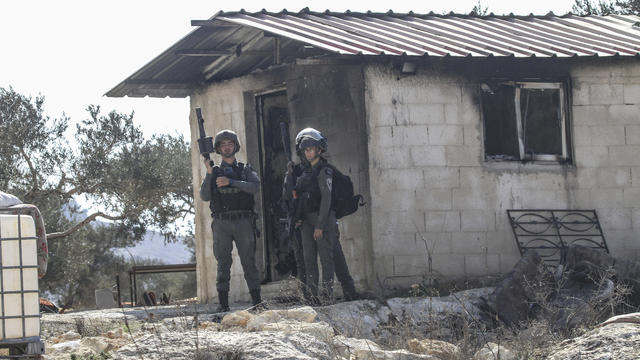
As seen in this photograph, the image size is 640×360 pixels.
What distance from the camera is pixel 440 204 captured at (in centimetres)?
1236

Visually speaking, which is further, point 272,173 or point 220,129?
point 220,129

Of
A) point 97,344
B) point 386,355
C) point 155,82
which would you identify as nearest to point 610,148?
point 155,82

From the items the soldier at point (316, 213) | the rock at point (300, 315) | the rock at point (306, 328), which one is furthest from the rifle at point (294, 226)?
the rock at point (306, 328)

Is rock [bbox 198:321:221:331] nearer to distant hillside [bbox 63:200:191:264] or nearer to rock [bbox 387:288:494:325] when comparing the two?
distant hillside [bbox 63:200:191:264]

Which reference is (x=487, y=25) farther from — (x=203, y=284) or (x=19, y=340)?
(x=19, y=340)

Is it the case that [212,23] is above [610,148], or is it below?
above

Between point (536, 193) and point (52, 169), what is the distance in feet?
38.0

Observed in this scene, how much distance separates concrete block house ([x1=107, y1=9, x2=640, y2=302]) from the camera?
479 inches

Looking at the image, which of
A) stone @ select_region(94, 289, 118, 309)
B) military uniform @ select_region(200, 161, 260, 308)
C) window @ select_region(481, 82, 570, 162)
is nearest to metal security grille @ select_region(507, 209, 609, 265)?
window @ select_region(481, 82, 570, 162)

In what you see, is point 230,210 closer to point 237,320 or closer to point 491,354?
point 237,320

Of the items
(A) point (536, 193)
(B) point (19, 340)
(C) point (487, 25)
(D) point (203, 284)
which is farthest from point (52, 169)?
(B) point (19, 340)

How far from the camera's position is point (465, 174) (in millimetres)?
12516

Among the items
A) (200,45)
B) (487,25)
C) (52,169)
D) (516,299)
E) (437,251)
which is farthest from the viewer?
(52,169)

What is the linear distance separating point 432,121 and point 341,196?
2.03 meters
